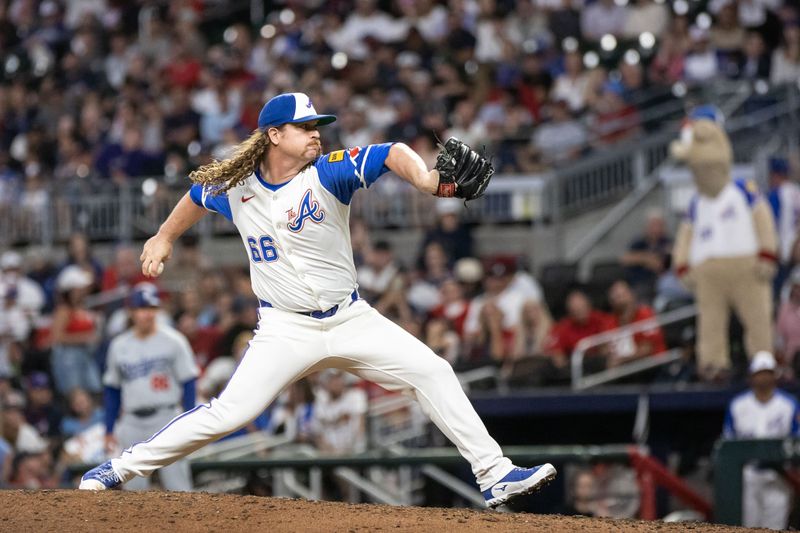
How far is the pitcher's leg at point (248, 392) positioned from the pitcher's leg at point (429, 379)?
7.1 inches

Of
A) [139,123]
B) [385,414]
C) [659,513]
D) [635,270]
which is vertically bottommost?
[659,513]

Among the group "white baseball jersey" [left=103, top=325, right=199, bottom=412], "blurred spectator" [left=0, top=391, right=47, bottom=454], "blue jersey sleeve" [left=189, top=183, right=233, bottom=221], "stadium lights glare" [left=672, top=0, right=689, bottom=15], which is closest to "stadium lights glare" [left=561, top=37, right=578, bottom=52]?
"stadium lights glare" [left=672, top=0, right=689, bottom=15]

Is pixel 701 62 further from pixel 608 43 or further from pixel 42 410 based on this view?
pixel 42 410

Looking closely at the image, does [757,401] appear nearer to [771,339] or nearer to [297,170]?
[771,339]

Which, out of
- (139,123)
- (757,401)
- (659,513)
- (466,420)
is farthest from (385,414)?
(139,123)

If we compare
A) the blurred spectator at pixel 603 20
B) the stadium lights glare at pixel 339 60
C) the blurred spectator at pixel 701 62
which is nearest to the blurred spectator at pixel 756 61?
the blurred spectator at pixel 701 62

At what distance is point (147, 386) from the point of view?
9.94 meters

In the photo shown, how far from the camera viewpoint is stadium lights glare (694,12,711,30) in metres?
15.6

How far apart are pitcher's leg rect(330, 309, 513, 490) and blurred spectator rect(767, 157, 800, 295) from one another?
21.3 ft

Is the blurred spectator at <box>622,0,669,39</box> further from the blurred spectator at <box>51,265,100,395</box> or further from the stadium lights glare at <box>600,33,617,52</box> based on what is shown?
the blurred spectator at <box>51,265,100,395</box>

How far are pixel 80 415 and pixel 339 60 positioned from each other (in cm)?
643

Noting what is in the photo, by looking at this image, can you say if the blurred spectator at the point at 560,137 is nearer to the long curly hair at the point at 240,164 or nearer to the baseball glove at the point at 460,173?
the long curly hair at the point at 240,164

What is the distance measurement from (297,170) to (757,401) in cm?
511

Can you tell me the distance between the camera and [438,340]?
1250 centimetres
